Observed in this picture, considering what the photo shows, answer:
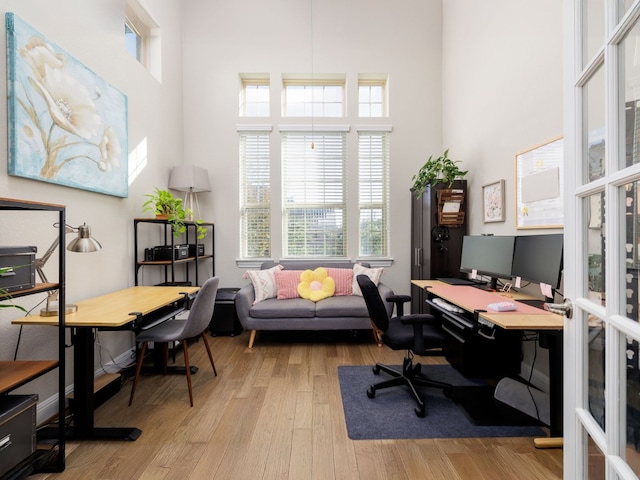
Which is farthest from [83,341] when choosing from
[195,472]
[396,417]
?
[396,417]

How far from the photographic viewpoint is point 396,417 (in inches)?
77.5

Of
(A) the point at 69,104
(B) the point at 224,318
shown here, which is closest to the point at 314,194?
(B) the point at 224,318

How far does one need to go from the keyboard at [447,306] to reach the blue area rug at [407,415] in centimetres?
66

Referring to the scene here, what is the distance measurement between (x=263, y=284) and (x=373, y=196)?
193 cm

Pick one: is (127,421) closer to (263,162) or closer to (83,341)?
(83,341)

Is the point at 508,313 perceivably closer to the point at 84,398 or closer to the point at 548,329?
the point at 548,329

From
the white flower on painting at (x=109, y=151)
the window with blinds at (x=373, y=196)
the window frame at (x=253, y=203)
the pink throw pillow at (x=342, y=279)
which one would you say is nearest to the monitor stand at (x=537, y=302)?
the pink throw pillow at (x=342, y=279)

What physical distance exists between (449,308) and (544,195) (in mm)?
1134

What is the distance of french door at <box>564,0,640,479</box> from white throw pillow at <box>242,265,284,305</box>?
115 inches

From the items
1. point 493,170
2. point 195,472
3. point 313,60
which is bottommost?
point 195,472

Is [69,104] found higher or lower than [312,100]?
lower

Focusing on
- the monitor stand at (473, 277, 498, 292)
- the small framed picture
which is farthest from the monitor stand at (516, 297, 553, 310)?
the small framed picture

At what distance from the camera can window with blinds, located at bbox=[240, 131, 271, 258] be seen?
411 centimetres

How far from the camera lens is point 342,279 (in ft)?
12.3
